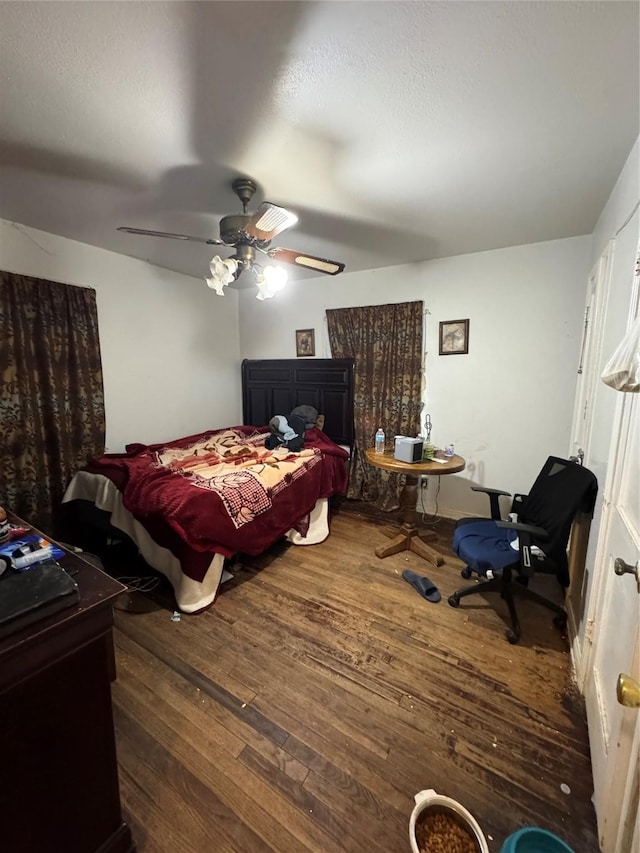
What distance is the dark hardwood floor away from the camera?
1102mm

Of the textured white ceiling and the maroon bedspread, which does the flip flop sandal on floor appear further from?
the textured white ceiling

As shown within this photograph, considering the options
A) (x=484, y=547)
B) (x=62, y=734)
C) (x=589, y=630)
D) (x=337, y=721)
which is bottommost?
(x=337, y=721)

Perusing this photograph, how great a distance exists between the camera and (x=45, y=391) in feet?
8.30

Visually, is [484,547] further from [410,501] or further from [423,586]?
[410,501]

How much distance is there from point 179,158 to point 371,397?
2417mm

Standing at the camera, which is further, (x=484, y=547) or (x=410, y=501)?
(x=410, y=501)

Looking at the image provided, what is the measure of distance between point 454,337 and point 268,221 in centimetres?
210

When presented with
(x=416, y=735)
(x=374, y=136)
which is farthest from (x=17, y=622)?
(x=374, y=136)

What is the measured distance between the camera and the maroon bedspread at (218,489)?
6.43 feet

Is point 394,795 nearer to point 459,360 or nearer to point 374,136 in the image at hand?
point 374,136

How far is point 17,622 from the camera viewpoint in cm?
75

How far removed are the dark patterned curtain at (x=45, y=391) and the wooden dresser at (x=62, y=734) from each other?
203 centimetres

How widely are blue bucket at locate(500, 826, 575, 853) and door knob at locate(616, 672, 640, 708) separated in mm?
611

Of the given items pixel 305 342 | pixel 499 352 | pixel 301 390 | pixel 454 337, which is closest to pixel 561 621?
pixel 499 352
